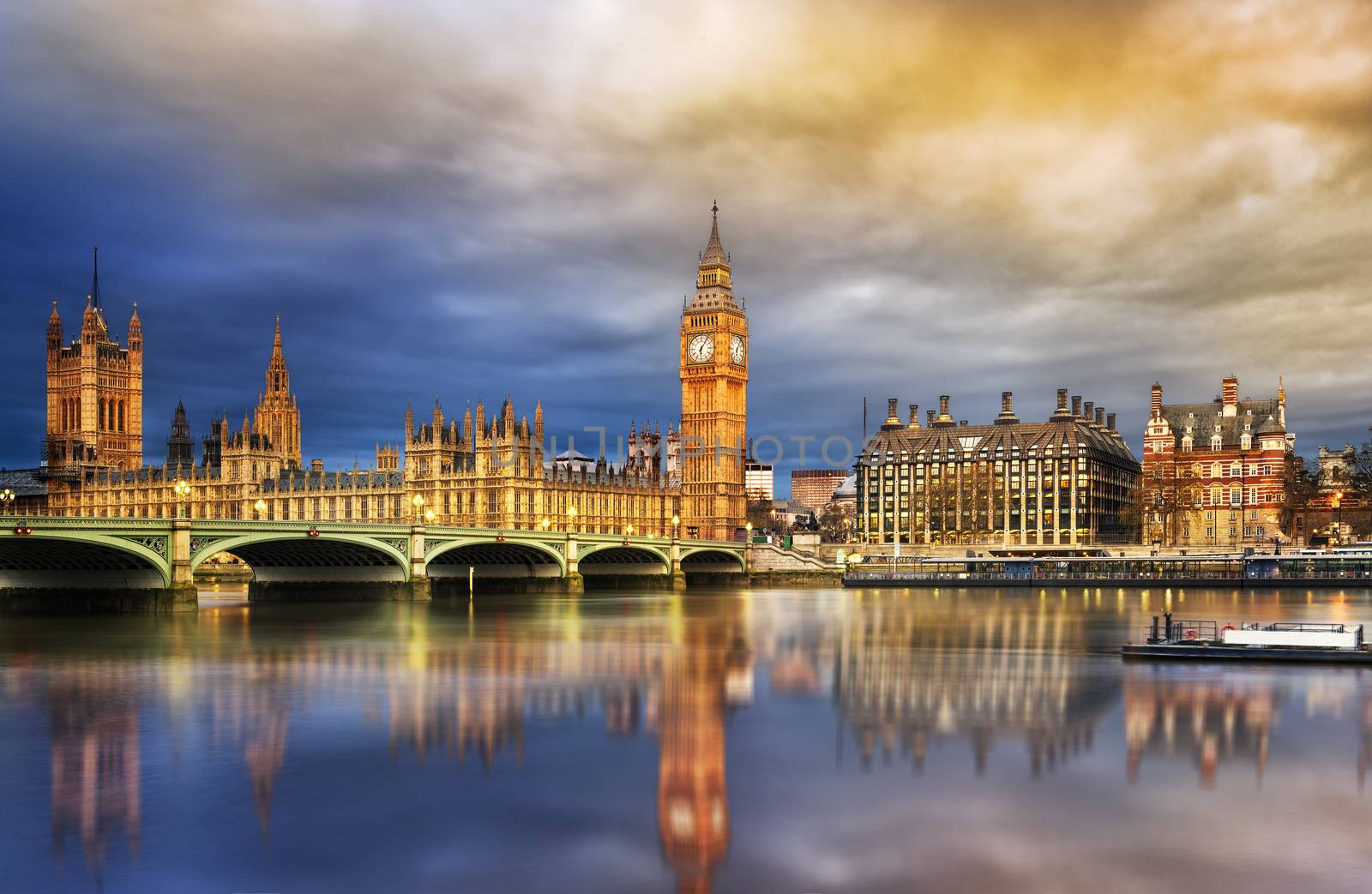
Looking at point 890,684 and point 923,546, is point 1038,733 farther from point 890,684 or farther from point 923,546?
point 923,546

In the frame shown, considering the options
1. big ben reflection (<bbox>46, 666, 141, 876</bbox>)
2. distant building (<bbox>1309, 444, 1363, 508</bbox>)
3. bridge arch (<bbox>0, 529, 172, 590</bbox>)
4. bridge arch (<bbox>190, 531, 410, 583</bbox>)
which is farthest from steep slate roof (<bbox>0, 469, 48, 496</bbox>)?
distant building (<bbox>1309, 444, 1363, 508</bbox>)

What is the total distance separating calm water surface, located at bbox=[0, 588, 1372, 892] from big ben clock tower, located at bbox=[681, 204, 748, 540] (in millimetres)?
118174

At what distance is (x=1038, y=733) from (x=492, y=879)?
14225mm

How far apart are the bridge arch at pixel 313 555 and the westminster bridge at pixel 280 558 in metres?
0.10

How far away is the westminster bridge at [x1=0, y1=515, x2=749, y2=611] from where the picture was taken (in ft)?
209

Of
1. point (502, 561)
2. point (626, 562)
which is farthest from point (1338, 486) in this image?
point (502, 561)

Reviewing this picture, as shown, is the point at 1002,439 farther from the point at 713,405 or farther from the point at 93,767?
the point at 93,767

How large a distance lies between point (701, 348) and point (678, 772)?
5791 inches

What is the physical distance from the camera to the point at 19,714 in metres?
29.7

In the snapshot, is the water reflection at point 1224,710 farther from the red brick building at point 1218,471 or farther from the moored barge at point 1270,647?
the red brick building at point 1218,471

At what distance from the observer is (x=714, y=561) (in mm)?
139000

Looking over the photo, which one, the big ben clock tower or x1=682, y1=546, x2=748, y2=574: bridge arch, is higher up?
the big ben clock tower

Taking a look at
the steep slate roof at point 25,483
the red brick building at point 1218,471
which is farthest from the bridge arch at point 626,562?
the steep slate roof at point 25,483

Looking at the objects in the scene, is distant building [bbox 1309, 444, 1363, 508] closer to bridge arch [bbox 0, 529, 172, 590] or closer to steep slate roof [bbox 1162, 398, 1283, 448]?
steep slate roof [bbox 1162, 398, 1283, 448]
